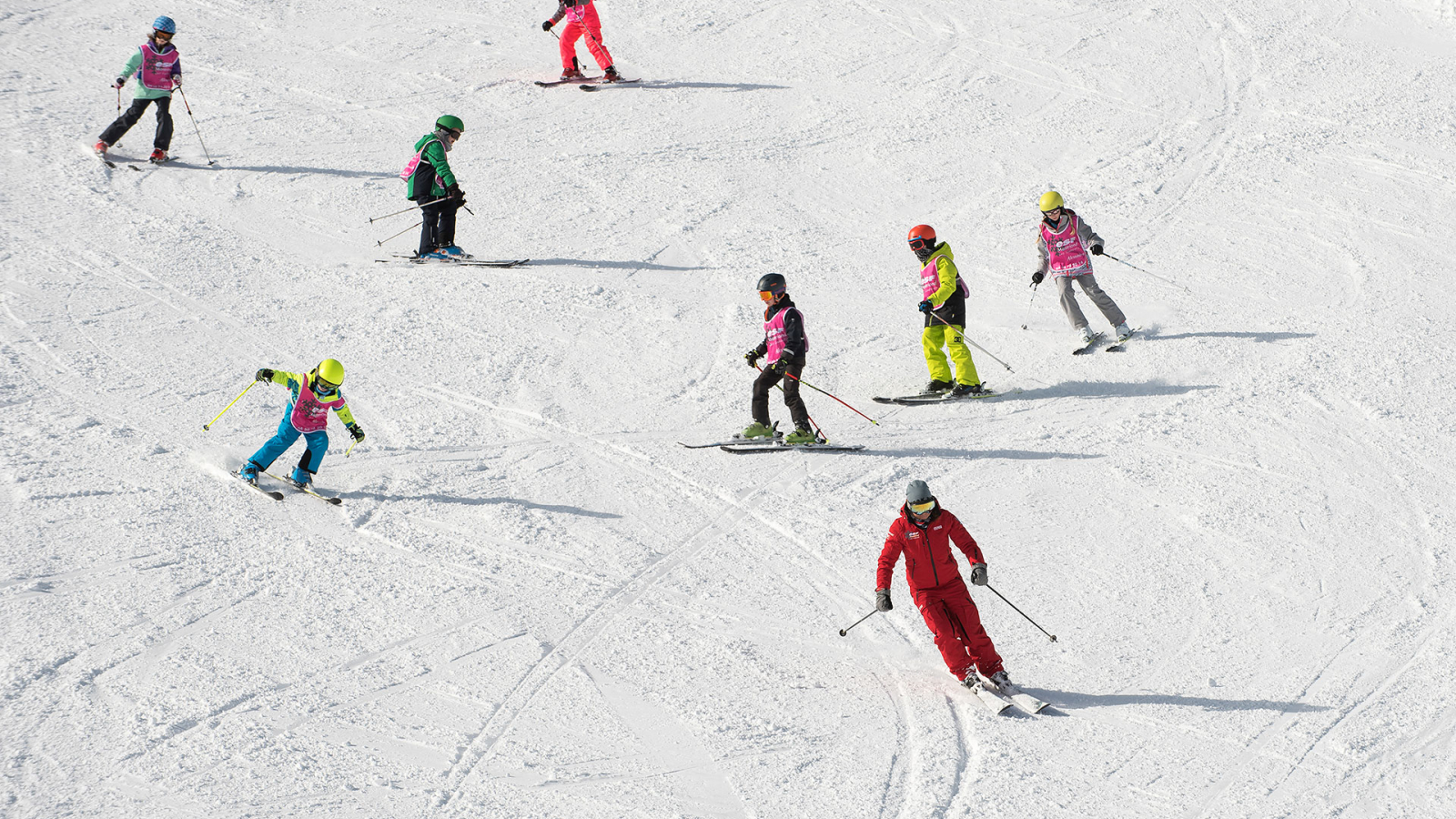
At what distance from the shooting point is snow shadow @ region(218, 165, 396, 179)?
551 inches

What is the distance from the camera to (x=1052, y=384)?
1088 cm

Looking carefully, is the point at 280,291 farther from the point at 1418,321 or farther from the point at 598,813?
the point at 1418,321

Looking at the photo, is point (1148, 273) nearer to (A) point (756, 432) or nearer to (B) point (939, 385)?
(B) point (939, 385)

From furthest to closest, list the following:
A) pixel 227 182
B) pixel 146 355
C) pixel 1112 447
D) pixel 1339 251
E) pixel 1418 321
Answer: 1. pixel 227 182
2. pixel 1339 251
3. pixel 1418 321
4. pixel 146 355
5. pixel 1112 447

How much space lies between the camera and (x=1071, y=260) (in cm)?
1129

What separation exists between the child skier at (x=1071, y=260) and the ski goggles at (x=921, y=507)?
193 inches

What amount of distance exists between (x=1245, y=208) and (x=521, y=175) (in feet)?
26.6

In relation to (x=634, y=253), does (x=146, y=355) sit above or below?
below

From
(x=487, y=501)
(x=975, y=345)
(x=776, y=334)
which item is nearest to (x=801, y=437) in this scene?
(x=776, y=334)

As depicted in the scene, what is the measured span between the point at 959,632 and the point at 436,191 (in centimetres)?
761

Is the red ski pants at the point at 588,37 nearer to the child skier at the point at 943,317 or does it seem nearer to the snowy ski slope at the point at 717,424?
the snowy ski slope at the point at 717,424

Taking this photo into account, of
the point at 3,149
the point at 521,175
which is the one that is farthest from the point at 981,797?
the point at 3,149

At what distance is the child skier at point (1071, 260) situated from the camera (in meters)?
11.2

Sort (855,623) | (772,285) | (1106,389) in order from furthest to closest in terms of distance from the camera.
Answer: (1106,389) < (772,285) < (855,623)
